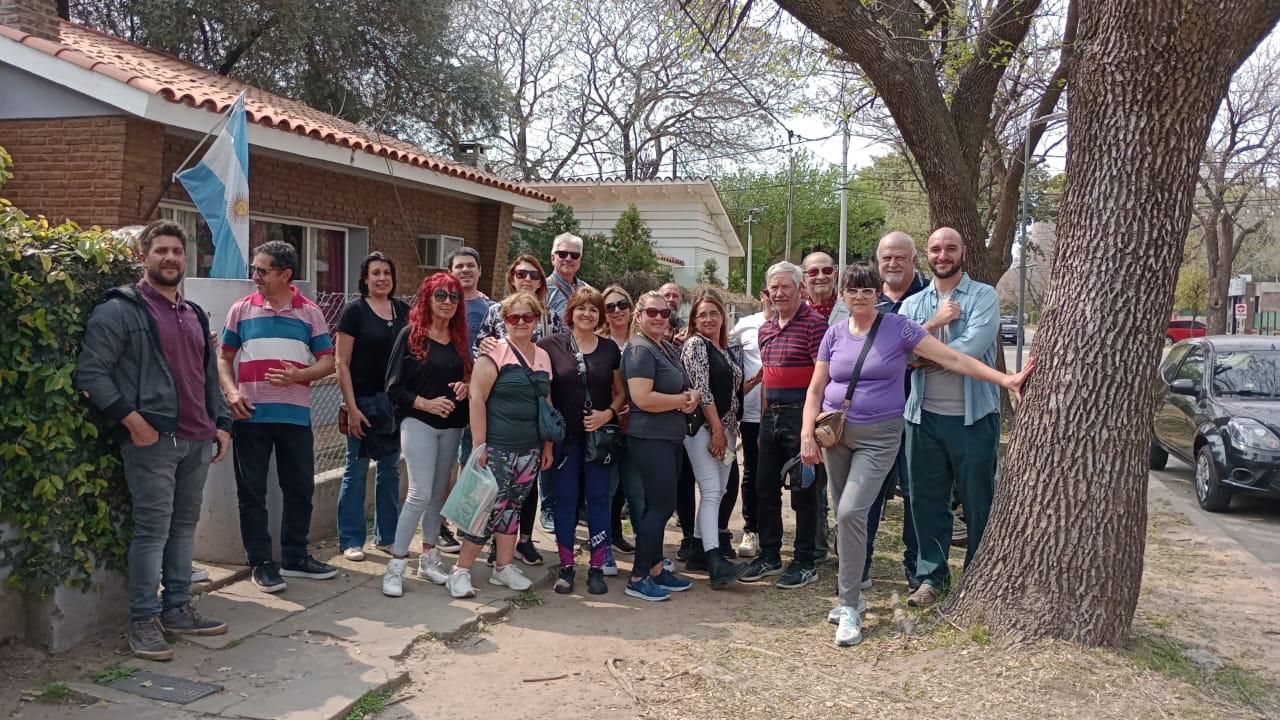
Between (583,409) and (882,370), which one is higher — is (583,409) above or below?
below

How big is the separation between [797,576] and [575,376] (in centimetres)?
190

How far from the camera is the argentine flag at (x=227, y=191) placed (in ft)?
21.7

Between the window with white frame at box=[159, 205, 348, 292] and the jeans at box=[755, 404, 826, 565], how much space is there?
20.4 ft

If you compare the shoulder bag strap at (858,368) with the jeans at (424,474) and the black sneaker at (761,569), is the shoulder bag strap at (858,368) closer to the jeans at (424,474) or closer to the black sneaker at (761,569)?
the black sneaker at (761,569)

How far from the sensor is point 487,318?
5.93 meters

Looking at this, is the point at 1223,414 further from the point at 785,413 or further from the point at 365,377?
the point at 365,377

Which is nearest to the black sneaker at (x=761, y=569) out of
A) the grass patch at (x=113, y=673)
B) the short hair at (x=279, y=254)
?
the short hair at (x=279, y=254)

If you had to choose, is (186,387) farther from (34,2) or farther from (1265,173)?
(1265,173)

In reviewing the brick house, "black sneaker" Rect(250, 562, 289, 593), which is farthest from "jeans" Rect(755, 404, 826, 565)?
the brick house

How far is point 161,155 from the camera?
8.62 m

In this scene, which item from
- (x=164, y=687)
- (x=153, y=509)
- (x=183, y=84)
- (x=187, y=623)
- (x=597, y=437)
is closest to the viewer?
(x=164, y=687)

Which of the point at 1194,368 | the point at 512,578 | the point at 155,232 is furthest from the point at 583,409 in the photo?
the point at 1194,368

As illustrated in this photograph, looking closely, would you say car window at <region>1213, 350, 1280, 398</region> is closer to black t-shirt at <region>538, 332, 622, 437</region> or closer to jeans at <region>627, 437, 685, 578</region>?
jeans at <region>627, 437, 685, 578</region>

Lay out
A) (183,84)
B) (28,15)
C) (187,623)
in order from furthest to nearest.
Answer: (183,84)
(28,15)
(187,623)
